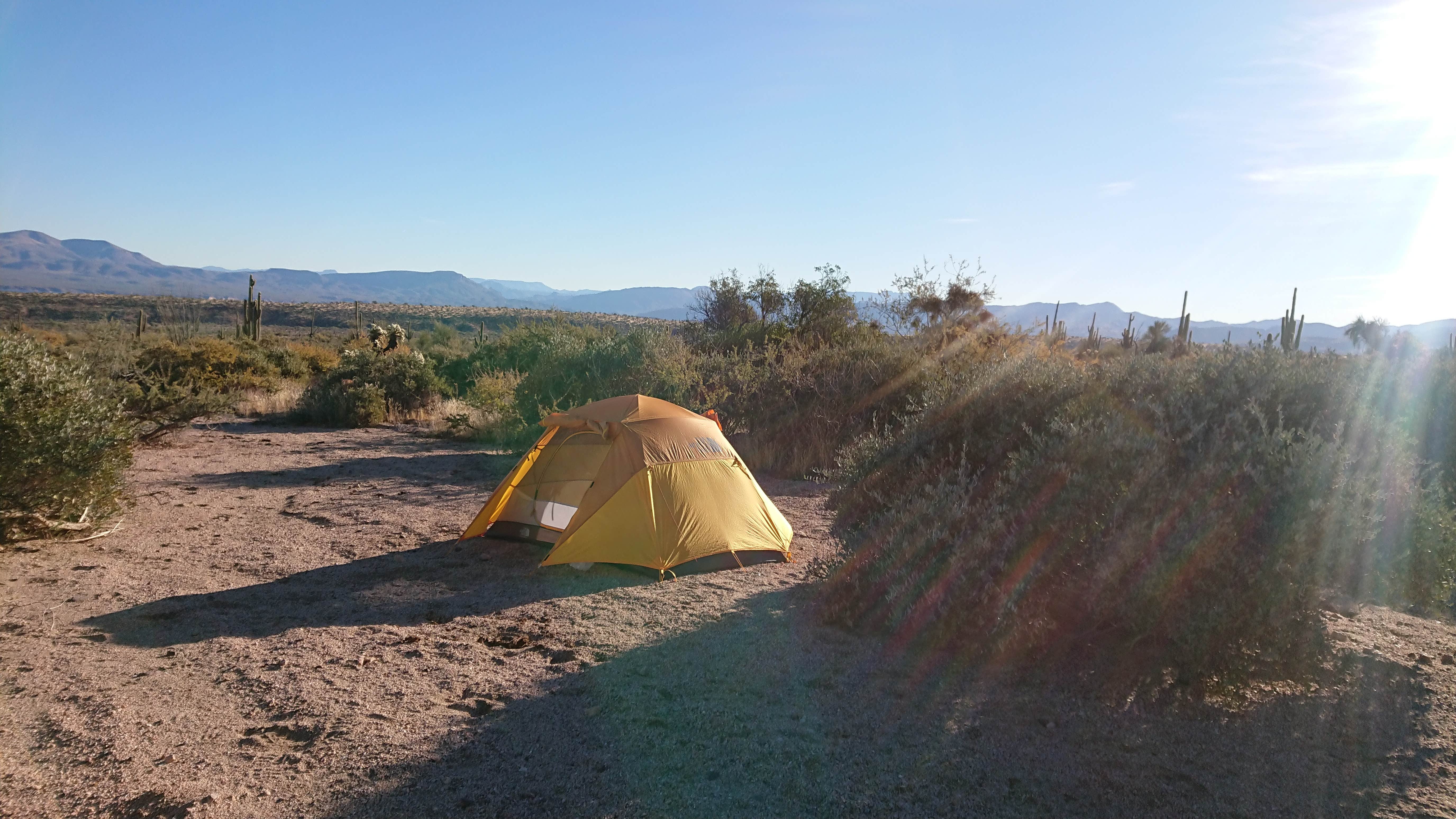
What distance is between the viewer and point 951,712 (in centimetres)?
444

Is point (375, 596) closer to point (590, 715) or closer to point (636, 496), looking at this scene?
point (636, 496)

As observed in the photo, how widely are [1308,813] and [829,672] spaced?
2.35m

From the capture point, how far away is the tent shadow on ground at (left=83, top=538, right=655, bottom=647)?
573 centimetres

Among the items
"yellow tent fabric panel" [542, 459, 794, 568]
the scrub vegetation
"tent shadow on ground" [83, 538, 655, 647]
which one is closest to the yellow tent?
"yellow tent fabric panel" [542, 459, 794, 568]

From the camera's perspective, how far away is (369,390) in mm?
17734

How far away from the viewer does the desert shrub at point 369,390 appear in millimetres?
17484

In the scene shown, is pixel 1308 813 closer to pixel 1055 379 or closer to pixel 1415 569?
pixel 1415 569

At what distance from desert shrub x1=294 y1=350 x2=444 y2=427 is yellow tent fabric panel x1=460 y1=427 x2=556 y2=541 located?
10408mm

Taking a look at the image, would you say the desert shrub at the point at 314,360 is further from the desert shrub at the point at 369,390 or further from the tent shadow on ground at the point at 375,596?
the tent shadow on ground at the point at 375,596

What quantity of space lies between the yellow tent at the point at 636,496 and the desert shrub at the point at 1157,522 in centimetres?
188

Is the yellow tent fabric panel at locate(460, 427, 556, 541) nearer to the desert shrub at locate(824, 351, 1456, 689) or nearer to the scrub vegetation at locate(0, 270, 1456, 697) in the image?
the scrub vegetation at locate(0, 270, 1456, 697)

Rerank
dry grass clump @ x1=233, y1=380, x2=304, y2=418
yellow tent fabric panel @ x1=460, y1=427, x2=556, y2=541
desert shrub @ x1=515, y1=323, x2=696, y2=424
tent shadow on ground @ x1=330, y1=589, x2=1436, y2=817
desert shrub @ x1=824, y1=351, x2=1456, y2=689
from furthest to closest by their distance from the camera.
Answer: dry grass clump @ x1=233, y1=380, x2=304, y2=418 → desert shrub @ x1=515, y1=323, x2=696, y2=424 → yellow tent fabric panel @ x1=460, y1=427, x2=556, y2=541 → desert shrub @ x1=824, y1=351, x2=1456, y2=689 → tent shadow on ground @ x1=330, y1=589, x2=1436, y2=817

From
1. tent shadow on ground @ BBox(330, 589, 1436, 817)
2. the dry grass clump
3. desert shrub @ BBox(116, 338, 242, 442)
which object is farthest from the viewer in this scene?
the dry grass clump

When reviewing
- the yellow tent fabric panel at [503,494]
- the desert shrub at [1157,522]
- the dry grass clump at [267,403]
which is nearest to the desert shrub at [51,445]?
the yellow tent fabric panel at [503,494]
